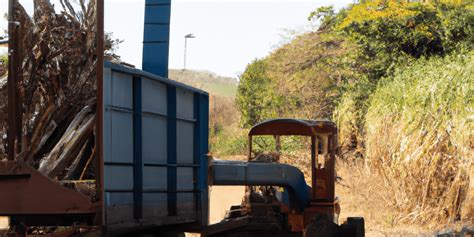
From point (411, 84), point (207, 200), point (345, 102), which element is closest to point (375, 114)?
point (411, 84)

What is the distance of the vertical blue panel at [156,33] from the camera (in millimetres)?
11664

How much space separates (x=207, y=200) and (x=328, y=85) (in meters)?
19.0

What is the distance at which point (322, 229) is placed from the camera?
1331 cm

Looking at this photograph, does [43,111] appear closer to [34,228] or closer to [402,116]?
[34,228]

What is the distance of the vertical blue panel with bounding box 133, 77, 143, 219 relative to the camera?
960 cm

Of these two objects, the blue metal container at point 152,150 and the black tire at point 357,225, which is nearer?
the blue metal container at point 152,150

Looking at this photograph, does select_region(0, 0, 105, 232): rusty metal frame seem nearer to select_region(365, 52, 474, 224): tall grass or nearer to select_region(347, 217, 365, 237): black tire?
select_region(347, 217, 365, 237): black tire

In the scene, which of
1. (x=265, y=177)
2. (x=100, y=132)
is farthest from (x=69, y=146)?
A: (x=265, y=177)

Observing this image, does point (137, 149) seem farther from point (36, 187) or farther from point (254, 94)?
point (254, 94)

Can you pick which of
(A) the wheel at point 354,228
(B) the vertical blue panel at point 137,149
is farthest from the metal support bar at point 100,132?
(A) the wheel at point 354,228

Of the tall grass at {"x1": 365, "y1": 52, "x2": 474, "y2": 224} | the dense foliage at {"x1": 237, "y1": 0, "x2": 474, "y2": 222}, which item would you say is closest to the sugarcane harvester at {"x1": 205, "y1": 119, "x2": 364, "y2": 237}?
the tall grass at {"x1": 365, "y1": 52, "x2": 474, "y2": 224}

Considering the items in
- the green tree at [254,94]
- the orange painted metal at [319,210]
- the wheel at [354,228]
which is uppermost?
the green tree at [254,94]

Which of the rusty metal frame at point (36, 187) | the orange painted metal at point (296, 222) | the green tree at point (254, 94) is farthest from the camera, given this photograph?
the green tree at point (254, 94)

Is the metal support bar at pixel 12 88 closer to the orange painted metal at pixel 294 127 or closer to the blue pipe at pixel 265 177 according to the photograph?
the blue pipe at pixel 265 177
